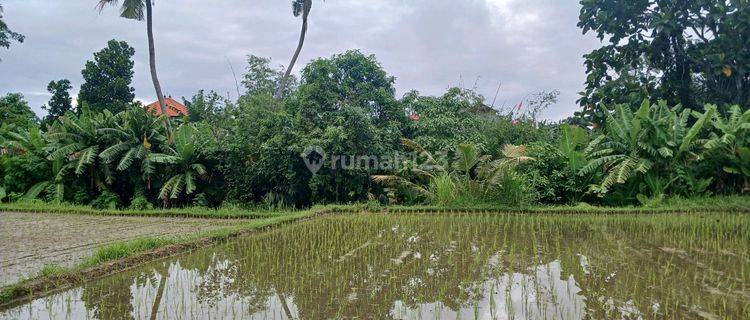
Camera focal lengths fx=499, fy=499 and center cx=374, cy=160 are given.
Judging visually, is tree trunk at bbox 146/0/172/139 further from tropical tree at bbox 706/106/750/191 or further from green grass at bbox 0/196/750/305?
tropical tree at bbox 706/106/750/191

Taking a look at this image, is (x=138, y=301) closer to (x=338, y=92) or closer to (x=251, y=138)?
(x=251, y=138)

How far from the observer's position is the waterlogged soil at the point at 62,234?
4774 millimetres

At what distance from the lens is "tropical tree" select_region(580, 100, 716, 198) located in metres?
8.91

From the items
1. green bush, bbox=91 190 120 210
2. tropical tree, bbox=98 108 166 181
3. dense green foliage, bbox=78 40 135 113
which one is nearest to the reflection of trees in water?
tropical tree, bbox=98 108 166 181

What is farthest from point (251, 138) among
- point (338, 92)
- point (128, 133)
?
point (128, 133)

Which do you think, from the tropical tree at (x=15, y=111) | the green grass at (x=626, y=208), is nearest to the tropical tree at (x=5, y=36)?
the tropical tree at (x=15, y=111)

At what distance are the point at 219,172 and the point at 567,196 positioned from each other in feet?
23.3

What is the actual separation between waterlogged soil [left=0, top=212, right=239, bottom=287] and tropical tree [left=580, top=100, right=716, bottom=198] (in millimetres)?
6803

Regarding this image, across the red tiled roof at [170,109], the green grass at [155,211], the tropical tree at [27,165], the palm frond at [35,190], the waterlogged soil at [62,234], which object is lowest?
the waterlogged soil at [62,234]

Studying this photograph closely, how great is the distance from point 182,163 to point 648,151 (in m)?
8.92

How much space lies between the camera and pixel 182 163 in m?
10.1

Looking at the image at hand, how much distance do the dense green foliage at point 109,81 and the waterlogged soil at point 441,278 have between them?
18964 millimetres

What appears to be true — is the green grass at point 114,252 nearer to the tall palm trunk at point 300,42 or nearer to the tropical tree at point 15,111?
the tall palm trunk at point 300,42

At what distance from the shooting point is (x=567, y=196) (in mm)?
9797
